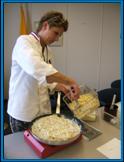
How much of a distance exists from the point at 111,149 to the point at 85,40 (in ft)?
8.12

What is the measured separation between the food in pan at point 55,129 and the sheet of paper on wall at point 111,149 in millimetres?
157

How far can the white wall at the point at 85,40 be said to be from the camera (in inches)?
120

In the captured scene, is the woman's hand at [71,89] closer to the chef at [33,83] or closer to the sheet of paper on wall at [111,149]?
the chef at [33,83]

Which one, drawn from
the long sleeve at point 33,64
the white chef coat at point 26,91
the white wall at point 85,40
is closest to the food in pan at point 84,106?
the white chef coat at point 26,91

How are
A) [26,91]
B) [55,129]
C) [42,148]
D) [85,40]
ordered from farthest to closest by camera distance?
[85,40], [26,91], [55,129], [42,148]

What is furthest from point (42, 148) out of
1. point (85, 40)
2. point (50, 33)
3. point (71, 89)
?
point (85, 40)

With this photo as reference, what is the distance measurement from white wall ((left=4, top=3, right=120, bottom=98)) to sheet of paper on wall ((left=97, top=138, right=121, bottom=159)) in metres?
2.33

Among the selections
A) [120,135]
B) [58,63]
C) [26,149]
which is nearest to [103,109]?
[120,135]

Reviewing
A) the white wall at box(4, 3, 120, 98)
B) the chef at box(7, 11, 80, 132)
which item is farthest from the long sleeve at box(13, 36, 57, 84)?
the white wall at box(4, 3, 120, 98)

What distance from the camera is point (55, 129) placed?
1.01m

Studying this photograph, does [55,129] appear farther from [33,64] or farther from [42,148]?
[33,64]

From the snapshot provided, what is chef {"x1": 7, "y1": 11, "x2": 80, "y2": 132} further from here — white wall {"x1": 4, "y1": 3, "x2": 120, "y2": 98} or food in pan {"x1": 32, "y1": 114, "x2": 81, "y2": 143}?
white wall {"x1": 4, "y1": 3, "x2": 120, "y2": 98}

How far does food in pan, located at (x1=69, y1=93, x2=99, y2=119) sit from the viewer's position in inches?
46.3

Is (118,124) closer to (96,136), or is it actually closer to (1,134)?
(96,136)
